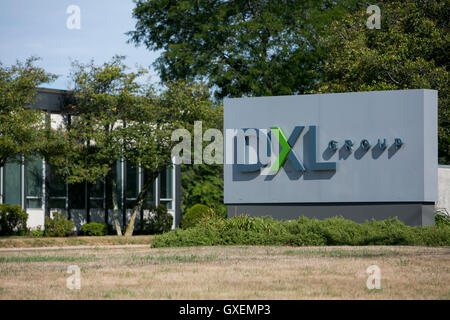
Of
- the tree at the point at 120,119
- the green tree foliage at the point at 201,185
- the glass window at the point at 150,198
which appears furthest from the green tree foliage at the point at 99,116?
the green tree foliage at the point at 201,185

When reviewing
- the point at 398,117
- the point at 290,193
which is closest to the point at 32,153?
the point at 290,193

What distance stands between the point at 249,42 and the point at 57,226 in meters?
16.2

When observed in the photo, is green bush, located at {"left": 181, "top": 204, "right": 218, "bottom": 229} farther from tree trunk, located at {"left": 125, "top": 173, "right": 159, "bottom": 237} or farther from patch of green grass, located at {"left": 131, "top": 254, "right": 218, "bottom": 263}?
patch of green grass, located at {"left": 131, "top": 254, "right": 218, "bottom": 263}

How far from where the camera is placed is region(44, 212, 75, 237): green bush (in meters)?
27.8

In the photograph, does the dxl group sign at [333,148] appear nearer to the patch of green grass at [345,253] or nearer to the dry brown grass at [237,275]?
the dry brown grass at [237,275]

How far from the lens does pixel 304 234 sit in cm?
1777

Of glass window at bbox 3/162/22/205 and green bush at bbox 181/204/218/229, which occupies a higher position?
glass window at bbox 3/162/22/205

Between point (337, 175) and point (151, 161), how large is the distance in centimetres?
1007

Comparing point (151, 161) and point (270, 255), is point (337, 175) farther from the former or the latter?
point (151, 161)

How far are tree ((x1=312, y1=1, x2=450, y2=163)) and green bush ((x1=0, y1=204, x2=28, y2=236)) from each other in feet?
47.3

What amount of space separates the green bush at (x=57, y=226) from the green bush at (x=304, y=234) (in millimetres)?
10625

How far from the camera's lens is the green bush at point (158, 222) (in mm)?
→ 32594

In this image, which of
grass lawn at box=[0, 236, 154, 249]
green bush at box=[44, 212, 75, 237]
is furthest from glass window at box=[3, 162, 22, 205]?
grass lawn at box=[0, 236, 154, 249]

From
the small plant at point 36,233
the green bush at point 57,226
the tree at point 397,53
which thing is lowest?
the small plant at point 36,233
